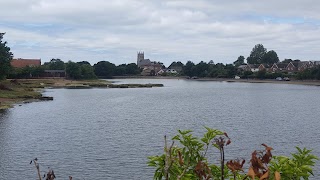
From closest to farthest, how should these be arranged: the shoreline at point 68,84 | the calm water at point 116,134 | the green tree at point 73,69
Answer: the calm water at point 116,134, the shoreline at point 68,84, the green tree at point 73,69

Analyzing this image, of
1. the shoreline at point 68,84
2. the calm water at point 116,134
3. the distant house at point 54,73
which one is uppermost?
the distant house at point 54,73

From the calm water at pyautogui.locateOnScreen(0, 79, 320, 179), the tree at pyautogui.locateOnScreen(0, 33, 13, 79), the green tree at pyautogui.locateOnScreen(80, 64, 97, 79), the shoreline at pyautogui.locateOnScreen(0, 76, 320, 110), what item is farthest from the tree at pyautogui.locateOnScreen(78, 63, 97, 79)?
the calm water at pyautogui.locateOnScreen(0, 79, 320, 179)

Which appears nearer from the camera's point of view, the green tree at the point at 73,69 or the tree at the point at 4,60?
the tree at the point at 4,60

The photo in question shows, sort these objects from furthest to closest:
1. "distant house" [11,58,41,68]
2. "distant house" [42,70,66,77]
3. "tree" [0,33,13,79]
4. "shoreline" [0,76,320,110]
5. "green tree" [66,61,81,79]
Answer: "distant house" [11,58,41,68] → "distant house" [42,70,66,77] → "green tree" [66,61,81,79] → "tree" [0,33,13,79] → "shoreline" [0,76,320,110]

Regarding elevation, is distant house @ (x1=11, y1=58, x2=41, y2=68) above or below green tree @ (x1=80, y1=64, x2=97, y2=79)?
above

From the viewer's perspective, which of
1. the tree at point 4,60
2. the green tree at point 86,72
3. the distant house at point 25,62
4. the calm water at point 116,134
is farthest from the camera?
the distant house at point 25,62

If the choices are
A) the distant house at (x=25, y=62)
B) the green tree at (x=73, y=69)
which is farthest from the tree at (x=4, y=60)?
the distant house at (x=25, y=62)

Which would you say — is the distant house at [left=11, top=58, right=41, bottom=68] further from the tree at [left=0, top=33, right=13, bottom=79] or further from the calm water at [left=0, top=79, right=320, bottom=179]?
the calm water at [left=0, top=79, right=320, bottom=179]

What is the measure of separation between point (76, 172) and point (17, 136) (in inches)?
561

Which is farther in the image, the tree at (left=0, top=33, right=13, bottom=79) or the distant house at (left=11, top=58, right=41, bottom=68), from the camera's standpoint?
the distant house at (left=11, top=58, right=41, bottom=68)

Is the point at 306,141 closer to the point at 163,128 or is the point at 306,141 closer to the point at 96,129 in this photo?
the point at 163,128

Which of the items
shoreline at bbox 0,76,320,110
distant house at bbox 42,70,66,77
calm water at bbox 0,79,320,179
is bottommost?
calm water at bbox 0,79,320,179

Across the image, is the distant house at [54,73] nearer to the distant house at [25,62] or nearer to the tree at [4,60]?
the distant house at [25,62]

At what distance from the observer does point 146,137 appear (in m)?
37.0
